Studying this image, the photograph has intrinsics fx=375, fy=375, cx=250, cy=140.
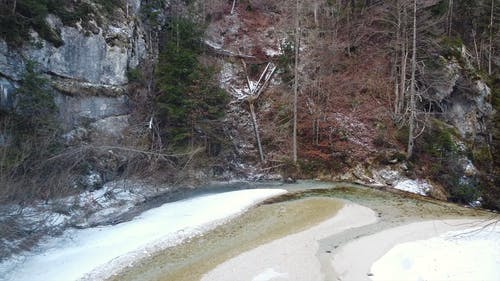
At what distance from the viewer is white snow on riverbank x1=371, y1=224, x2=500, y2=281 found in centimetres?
793

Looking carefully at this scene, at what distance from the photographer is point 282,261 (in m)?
8.99

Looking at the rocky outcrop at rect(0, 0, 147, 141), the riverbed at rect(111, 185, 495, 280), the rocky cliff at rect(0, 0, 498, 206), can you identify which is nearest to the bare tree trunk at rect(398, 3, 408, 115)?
the rocky cliff at rect(0, 0, 498, 206)

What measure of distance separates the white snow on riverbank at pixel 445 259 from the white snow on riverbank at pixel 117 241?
5316mm

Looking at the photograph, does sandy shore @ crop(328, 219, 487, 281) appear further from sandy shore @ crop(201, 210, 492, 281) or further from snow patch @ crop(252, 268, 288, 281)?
snow patch @ crop(252, 268, 288, 281)

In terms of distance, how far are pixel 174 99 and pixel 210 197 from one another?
5.67 m

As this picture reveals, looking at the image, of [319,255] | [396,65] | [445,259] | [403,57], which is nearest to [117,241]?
[319,255]

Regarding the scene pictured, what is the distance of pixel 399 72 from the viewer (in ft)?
75.4

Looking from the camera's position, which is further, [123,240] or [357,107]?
[357,107]

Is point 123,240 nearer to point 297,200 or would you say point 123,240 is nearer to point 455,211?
point 297,200

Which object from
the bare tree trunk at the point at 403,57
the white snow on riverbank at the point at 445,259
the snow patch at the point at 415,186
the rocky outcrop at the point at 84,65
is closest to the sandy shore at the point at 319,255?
the white snow on riverbank at the point at 445,259

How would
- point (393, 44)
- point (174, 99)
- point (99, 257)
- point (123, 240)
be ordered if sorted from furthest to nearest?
point (393, 44), point (174, 99), point (123, 240), point (99, 257)

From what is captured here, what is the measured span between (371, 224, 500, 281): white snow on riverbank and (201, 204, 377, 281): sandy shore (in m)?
1.53

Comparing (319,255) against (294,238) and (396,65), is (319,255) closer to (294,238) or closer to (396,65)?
(294,238)

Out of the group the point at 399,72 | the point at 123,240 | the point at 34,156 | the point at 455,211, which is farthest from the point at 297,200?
the point at 399,72
